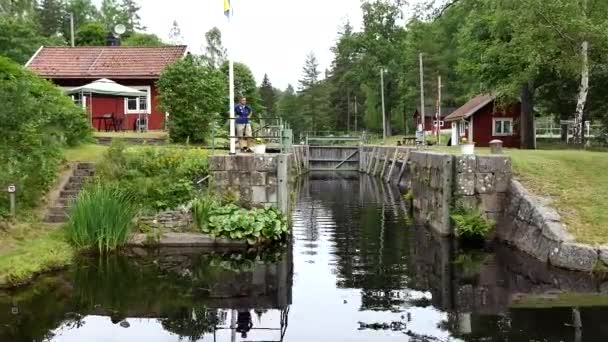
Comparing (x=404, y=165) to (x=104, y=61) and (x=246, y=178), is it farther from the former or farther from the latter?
(x=246, y=178)

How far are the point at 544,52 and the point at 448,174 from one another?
7985mm

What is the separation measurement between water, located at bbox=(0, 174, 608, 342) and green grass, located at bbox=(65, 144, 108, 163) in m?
3.53

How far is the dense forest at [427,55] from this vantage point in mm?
17656

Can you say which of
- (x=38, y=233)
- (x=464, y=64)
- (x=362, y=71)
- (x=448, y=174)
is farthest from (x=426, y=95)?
(x=38, y=233)

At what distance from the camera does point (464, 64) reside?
29453 mm

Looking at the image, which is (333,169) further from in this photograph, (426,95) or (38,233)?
(38,233)

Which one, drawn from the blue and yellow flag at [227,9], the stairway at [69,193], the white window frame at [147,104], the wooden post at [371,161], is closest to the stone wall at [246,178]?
the stairway at [69,193]

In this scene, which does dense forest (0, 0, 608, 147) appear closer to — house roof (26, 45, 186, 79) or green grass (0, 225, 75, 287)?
house roof (26, 45, 186, 79)

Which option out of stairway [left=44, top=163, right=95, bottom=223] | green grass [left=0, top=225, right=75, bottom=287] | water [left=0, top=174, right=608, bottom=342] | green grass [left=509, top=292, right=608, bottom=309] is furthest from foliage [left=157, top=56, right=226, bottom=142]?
green grass [left=509, top=292, right=608, bottom=309]

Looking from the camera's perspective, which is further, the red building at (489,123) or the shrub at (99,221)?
the red building at (489,123)

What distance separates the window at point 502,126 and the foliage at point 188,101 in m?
22.0

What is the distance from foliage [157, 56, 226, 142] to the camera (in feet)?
59.7

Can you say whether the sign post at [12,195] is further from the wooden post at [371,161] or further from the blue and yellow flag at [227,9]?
the wooden post at [371,161]

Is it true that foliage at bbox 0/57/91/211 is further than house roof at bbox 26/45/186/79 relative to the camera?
No
